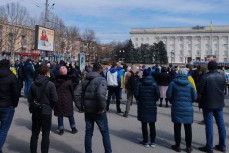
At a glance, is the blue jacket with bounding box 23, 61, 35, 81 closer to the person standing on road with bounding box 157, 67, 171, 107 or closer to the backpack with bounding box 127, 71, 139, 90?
the backpack with bounding box 127, 71, 139, 90

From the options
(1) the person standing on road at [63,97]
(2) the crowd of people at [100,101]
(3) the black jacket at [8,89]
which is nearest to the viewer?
(2) the crowd of people at [100,101]

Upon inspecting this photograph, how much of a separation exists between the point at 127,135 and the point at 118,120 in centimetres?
222

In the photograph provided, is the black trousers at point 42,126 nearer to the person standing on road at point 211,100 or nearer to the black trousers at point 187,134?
the black trousers at point 187,134

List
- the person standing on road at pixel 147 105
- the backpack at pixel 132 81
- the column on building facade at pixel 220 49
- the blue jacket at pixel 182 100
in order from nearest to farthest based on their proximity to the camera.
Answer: the blue jacket at pixel 182 100 → the person standing on road at pixel 147 105 → the backpack at pixel 132 81 → the column on building facade at pixel 220 49

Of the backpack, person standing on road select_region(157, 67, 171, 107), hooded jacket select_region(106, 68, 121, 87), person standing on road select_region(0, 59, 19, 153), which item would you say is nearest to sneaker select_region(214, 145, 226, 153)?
the backpack

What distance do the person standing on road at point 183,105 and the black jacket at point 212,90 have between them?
30 cm

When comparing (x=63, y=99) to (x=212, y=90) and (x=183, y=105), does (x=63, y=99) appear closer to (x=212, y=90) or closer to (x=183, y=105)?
(x=183, y=105)

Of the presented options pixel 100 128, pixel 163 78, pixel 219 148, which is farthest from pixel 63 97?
pixel 163 78

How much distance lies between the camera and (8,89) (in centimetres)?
639

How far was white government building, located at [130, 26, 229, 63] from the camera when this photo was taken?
12590 cm

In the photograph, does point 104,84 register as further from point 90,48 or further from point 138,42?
point 138,42

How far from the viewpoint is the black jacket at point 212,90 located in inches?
279

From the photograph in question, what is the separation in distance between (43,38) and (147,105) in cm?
1786

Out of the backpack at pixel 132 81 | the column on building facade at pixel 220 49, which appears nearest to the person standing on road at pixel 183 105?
the backpack at pixel 132 81
